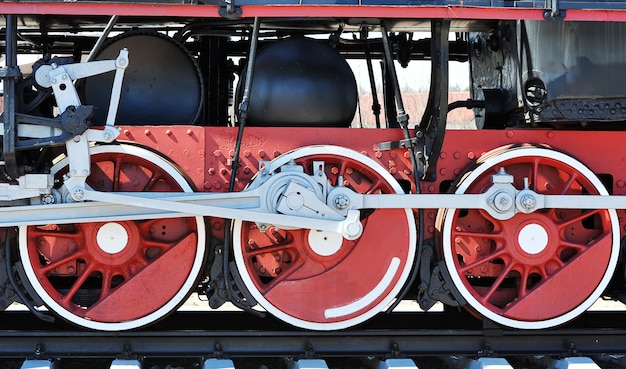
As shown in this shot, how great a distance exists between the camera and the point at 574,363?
4.51 meters

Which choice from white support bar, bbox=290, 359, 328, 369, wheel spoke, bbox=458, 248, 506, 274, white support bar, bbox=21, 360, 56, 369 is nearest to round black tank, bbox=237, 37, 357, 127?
wheel spoke, bbox=458, 248, 506, 274

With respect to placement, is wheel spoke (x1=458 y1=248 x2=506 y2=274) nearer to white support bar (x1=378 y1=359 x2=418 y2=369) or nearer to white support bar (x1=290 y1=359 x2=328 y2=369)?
white support bar (x1=378 y1=359 x2=418 y2=369)

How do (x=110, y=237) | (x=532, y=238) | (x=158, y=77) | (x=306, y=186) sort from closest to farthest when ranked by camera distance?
(x=306, y=186) → (x=110, y=237) → (x=532, y=238) → (x=158, y=77)

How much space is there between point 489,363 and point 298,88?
1897 millimetres

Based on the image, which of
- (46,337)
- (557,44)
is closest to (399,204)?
(557,44)

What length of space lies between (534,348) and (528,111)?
142cm

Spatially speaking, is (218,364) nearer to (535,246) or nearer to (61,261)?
(61,261)

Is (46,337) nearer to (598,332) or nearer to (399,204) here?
(399,204)

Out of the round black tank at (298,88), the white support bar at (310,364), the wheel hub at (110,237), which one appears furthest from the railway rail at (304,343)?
the round black tank at (298,88)

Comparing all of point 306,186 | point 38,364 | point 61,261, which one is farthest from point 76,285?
point 306,186

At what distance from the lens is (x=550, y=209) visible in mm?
4652

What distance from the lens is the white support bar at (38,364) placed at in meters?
4.35

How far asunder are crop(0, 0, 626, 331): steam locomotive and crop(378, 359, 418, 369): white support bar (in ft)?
0.95

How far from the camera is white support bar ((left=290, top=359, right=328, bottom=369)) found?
4398 mm
